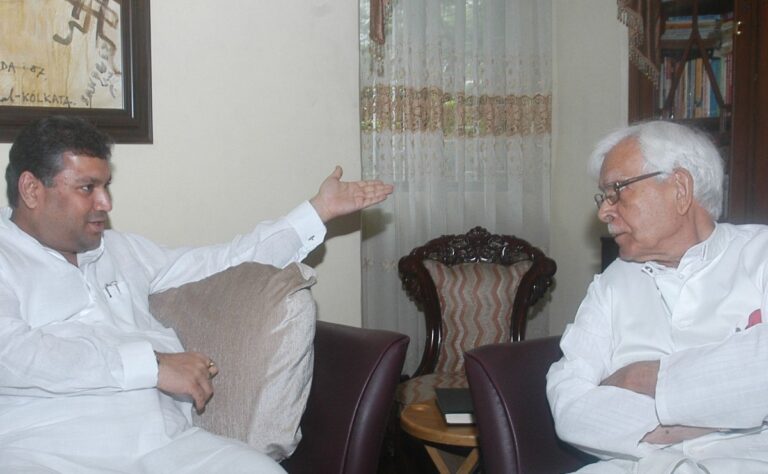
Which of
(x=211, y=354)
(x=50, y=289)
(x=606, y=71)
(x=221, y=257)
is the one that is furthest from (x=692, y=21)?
(x=50, y=289)

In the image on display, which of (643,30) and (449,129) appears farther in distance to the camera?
(449,129)

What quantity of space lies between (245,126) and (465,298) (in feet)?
4.07

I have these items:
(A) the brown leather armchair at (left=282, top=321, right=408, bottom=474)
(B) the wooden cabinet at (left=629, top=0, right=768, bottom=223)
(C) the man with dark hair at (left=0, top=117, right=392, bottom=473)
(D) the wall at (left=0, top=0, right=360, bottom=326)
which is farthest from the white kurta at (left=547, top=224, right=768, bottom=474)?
(D) the wall at (left=0, top=0, right=360, bottom=326)

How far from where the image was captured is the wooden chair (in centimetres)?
333

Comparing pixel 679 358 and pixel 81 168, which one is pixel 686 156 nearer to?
pixel 679 358

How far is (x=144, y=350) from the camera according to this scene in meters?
1.87

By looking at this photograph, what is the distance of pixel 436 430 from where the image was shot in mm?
2371

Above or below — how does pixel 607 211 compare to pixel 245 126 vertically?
below

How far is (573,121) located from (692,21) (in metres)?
0.90

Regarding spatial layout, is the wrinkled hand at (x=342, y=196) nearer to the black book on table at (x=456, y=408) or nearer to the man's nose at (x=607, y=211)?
the black book on table at (x=456, y=408)

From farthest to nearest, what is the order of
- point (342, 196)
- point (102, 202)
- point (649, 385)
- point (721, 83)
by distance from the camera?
point (721, 83), point (342, 196), point (102, 202), point (649, 385)

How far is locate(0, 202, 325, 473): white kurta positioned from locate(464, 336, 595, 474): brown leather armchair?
71cm

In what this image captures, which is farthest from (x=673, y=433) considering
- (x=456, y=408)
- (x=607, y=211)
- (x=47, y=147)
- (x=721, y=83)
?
(x=721, y=83)

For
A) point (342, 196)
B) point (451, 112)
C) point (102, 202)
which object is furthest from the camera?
point (451, 112)
